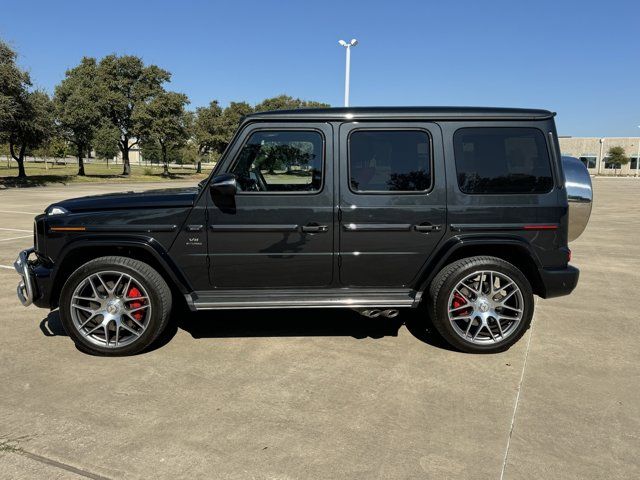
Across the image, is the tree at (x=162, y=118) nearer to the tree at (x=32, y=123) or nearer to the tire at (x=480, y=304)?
the tree at (x=32, y=123)

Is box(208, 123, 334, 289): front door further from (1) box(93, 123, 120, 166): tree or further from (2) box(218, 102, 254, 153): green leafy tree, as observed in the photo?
(2) box(218, 102, 254, 153): green leafy tree

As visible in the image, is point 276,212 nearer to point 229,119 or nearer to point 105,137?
point 105,137

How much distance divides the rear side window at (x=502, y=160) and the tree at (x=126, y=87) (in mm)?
43049

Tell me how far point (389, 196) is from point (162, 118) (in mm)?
43231

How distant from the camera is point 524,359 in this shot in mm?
4094

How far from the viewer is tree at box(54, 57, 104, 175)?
120 ft

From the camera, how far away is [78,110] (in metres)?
36.7

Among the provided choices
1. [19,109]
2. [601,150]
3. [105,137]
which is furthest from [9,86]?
[601,150]

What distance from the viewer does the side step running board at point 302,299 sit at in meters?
3.99

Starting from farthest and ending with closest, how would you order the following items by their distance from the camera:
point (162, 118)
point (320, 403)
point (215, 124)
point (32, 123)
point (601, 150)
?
point (601, 150), point (215, 124), point (162, 118), point (32, 123), point (320, 403)

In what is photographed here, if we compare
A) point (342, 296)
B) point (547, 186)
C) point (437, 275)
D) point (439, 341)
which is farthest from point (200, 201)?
point (547, 186)

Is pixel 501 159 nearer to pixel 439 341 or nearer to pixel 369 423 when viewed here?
pixel 439 341

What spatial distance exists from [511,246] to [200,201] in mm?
2643

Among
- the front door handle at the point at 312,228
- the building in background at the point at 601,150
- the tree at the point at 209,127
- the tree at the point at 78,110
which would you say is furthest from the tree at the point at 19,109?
the building in background at the point at 601,150
